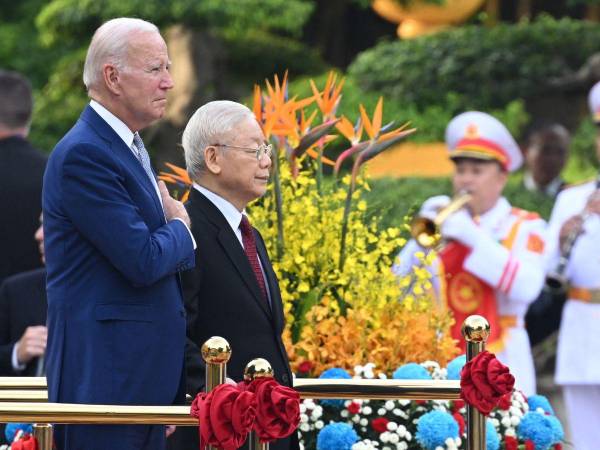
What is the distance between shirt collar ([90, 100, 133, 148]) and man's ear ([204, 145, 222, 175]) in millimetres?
420

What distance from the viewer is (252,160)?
483 centimetres

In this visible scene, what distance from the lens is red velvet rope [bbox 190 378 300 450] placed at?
3871 mm

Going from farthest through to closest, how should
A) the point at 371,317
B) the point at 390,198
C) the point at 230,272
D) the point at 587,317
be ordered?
1. the point at 390,198
2. the point at 587,317
3. the point at 371,317
4. the point at 230,272

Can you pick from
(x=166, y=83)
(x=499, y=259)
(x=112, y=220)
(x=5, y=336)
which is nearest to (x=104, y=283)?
(x=112, y=220)

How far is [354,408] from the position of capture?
546 centimetres

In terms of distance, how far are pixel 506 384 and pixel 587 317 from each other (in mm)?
3592

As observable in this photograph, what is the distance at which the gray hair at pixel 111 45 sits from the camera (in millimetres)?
4438

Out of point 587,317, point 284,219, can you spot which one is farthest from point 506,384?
point 587,317

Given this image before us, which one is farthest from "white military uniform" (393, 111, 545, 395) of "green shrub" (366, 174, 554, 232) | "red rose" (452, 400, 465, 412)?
"green shrub" (366, 174, 554, 232)

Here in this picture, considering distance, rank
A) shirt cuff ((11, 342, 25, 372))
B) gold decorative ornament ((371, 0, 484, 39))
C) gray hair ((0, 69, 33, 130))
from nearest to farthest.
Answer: shirt cuff ((11, 342, 25, 372))
gray hair ((0, 69, 33, 130))
gold decorative ornament ((371, 0, 484, 39))

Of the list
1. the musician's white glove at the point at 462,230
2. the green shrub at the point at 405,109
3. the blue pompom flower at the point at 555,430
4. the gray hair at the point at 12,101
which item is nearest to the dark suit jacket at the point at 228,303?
the blue pompom flower at the point at 555,430

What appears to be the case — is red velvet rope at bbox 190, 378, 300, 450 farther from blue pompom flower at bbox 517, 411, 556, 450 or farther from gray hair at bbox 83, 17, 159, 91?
blue pompom flower at bbox 517, 411, 556, 450

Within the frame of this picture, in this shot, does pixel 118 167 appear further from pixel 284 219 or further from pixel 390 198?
pixel 390 198

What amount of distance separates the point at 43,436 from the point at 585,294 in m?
4.45
